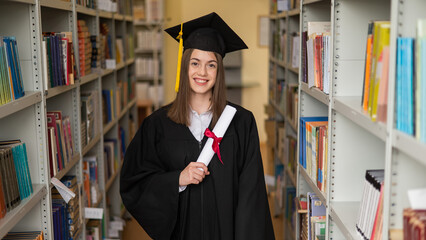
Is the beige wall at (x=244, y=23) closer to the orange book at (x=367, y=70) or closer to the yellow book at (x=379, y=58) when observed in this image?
the orange book at (x=367, y=70)

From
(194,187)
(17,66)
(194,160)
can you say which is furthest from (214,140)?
(17,66)

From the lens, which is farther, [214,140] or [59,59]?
[59,59]

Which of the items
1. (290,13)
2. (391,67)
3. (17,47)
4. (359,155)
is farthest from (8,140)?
(290,13)

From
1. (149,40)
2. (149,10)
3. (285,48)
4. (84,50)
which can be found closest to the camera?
(84,50)

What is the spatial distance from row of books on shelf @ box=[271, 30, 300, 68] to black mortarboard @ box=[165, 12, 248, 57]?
5.43ft

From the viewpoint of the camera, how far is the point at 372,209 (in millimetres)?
1729

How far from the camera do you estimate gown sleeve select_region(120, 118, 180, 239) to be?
246 cm

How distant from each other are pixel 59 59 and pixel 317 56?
1.34 m

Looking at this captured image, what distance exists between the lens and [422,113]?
1.28 metres

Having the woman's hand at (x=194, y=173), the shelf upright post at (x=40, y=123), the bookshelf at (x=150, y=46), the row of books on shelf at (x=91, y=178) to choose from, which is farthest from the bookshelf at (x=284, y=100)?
the bookshelf at (x=150, y=46)

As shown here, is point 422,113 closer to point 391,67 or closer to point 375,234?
point 391,67

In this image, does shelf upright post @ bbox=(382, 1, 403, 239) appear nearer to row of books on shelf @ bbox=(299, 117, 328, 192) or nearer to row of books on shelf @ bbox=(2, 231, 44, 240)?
row of books on shelf @ bbox=(299, 117, 328, 192)

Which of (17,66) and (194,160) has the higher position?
(17,66)

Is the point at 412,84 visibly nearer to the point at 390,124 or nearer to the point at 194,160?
the point at 390,124
